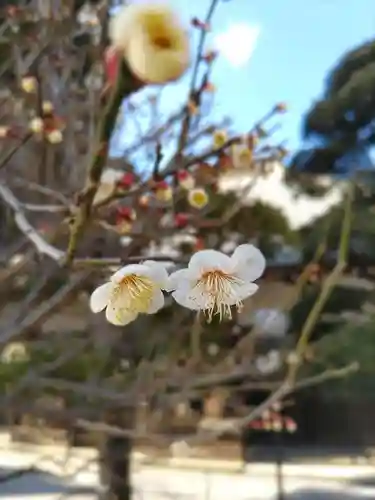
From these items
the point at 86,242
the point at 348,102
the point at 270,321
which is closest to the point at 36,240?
the point at 86,242

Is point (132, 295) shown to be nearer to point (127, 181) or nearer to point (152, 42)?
point (152, 42)

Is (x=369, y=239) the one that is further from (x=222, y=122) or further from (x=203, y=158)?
(x=203, y=158)

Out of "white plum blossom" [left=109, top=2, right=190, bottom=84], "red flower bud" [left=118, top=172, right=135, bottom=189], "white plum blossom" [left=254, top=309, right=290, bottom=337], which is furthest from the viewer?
"white plum blossom" [left=254, top=309, right=290, bottom=337]

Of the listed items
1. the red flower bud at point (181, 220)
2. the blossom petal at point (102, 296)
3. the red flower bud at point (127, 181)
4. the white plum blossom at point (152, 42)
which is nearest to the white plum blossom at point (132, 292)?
the blossom petal at point (102, 296)

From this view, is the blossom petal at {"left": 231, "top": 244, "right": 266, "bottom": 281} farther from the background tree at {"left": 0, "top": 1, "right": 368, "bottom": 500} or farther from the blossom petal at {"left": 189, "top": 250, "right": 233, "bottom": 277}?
the background tree at {"left": 0, "top": 1, "right": 368, "bottom": 500}

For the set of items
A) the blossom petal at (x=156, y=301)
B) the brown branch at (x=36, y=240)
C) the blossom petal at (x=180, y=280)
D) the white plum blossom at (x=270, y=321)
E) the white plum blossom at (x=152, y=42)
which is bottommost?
the blossom petal at (x=156, y=301)

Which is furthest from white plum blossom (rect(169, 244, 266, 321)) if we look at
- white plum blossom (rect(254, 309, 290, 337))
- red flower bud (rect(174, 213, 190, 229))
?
white plum blossom (rect(254, 309, 290, 337))

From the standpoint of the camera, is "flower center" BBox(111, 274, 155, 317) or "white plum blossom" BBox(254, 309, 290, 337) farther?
"white plum blossom" BBox(254, 309, 290, 337)

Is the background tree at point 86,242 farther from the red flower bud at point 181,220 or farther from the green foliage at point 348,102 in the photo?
the green foliage at point 348,102
